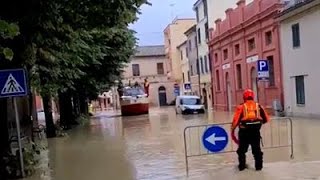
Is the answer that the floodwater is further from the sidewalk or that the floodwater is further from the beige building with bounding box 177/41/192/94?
the beige building with bounding box 177/41/192/94

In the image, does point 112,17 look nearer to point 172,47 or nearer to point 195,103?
point 195,103

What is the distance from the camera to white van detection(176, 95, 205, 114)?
50469 millimetres

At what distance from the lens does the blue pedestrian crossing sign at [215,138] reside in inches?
490

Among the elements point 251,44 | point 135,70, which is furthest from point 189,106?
point 135,70

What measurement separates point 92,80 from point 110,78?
9.32 feet

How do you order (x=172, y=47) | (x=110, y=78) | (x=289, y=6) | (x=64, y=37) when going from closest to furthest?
(x=64, y=37) < (x=289, y=6) < (x=110, y=78) < (x=172, y=47)

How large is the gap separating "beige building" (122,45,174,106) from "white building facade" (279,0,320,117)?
5821 cm

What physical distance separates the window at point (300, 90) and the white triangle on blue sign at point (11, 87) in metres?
22.5

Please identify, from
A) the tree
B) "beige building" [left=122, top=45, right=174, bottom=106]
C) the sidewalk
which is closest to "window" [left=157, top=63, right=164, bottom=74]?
"beige building" [left=122, top=45, right=174, bottom=106]

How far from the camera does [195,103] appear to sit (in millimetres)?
51594

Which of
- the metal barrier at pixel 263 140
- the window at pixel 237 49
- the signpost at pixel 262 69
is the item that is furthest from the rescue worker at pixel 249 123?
the window at pixel 237 49

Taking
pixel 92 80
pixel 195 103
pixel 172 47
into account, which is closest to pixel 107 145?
pixel 92 80

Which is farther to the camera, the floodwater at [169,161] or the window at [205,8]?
the window at [205,8]

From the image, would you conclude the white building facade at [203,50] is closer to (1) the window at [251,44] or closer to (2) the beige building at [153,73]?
(1) the window at [251,44]
